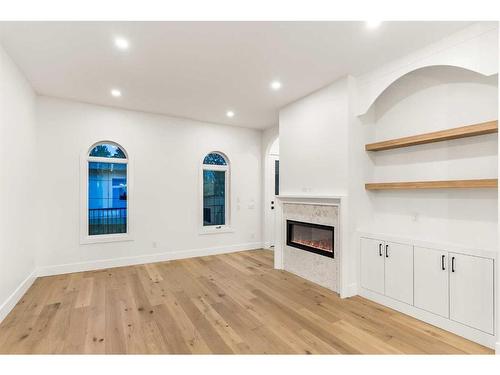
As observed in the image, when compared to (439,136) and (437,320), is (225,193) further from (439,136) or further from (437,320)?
(437,320)

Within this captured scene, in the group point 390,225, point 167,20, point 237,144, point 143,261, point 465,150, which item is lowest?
point 143,261

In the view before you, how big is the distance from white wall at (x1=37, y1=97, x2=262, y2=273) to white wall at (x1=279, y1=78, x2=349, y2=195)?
5.25 ft

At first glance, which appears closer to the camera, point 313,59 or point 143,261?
point 313,59

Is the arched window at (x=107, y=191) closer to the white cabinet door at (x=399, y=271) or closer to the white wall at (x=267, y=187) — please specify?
the white wall at (x=267, y=187)

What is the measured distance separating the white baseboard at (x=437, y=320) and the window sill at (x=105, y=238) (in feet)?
13.0

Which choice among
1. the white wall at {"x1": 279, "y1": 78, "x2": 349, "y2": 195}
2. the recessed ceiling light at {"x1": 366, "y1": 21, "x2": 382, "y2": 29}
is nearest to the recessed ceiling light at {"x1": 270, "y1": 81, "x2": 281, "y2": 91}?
the white wall at {"x1": 279, "y1": 78, "x2": 349, "y2": 195}

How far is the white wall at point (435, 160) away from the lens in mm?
2486

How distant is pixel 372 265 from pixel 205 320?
2.09 m

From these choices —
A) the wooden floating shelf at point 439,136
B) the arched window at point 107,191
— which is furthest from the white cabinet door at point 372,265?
the arched window at point 107,191

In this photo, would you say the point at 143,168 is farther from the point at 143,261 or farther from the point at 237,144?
the point at 237,144

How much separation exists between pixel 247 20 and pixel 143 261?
4.28 meters

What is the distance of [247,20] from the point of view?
7.40 feet
